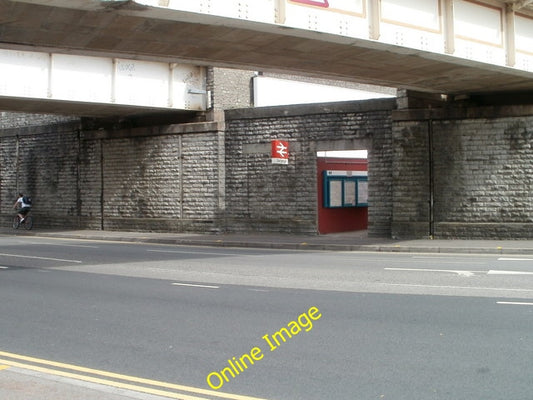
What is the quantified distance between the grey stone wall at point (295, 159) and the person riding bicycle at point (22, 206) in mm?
9683

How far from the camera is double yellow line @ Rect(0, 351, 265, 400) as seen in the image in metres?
5.08

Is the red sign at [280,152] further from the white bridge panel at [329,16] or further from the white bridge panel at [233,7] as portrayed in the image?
the white bridge panel at [233,7]

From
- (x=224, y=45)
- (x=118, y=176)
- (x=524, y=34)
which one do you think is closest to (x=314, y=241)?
(x=224, y=45)

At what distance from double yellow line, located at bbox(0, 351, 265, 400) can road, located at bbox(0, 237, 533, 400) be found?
0.09 m

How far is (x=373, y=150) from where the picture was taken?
20.4 m

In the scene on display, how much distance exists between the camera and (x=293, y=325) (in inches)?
299

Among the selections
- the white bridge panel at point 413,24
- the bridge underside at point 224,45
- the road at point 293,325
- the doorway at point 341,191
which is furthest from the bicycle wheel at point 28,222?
the white bridge panel at point 413,24

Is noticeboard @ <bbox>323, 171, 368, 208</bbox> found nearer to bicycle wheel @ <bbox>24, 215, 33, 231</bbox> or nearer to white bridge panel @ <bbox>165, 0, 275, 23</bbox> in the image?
white bridge panel @ <bbox>165, 0, 275, 23</bbox>

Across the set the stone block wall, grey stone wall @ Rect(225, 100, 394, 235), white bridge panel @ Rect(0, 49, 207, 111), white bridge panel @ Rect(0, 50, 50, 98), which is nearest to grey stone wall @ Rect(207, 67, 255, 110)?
white bridge panel @ Rect(0, 49, 207, 111)

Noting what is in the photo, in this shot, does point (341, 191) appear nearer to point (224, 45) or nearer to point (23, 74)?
point (224, 45)

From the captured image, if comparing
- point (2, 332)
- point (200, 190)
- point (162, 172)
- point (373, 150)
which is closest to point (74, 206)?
point (162, 172)

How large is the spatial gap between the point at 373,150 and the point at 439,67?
5194mm

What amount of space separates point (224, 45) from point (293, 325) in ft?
25.4

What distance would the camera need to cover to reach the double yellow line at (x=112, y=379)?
508cm
